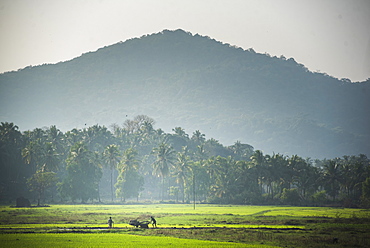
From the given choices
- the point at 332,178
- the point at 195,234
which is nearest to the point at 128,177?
the point at 332,178

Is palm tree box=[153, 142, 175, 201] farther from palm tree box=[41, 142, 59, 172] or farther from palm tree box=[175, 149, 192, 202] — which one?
palm tree box=[41, 142, 59, 172]

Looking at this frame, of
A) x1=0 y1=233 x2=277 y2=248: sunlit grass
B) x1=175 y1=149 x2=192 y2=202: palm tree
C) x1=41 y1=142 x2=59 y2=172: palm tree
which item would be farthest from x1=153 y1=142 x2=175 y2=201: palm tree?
x1=0 y1=233 x2=277 y2=248: sunlit grass

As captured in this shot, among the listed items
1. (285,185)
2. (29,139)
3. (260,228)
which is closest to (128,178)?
(29,139)

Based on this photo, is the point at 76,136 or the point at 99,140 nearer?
the point at 76,136

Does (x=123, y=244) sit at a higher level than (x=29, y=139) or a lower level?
lower

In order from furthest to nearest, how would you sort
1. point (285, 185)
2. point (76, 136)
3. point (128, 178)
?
1. point (76, 136)
2. point (128, 178)
3. point (285, 185)

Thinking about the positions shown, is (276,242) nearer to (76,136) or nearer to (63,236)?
(63,236)

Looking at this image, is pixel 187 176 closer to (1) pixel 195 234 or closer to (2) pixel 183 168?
(2) pixel 183 168

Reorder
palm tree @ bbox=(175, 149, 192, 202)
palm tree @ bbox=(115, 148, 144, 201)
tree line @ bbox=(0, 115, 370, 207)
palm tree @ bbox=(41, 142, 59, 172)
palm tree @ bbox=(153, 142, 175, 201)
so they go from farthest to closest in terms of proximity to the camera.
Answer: palm tree @ bbox=(153, 142, 175, 201) → palm tree @ bbox=(175, 149, 192, 202) → palm tree @ bbox=(115, 148, 144, 201) → palm tree @ bbox=(41, 142, 59, 172) → tree line @ bbox=(0, 115, 370, 207)

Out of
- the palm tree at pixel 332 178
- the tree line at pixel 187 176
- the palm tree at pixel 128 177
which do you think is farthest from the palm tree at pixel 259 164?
the palm tree at pixel 128 177

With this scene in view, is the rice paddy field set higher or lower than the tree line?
lower

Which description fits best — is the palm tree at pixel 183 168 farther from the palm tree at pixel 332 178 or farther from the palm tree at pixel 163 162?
the palm tree at pixel 332 178

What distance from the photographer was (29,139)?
143750mm

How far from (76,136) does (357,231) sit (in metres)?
118
